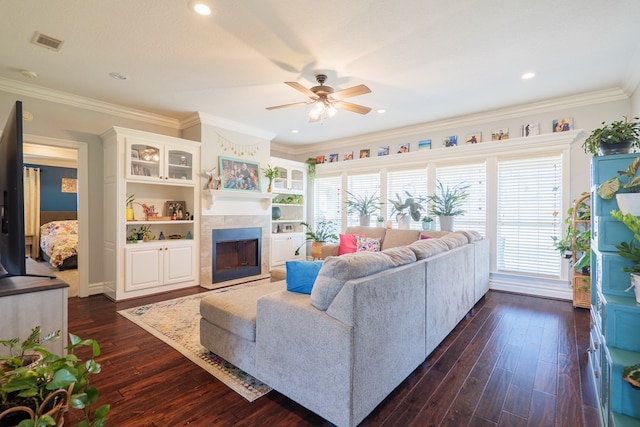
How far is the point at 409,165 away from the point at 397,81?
6.81ft

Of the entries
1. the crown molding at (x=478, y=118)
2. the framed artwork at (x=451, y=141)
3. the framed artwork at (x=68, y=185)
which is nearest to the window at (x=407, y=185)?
the framed artwork at (x=451, y=141)

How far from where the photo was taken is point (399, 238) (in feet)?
15.1

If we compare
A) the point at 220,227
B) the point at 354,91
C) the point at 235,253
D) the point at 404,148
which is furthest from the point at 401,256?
the point at 235,253

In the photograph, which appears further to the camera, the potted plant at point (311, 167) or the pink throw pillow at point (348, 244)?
the potted plant at point (311, 167)

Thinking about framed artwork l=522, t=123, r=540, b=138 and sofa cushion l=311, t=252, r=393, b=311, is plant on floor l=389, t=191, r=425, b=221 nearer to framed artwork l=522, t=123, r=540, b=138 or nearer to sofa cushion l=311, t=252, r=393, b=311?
framed artwork l=522, t=123, r=540, b=138

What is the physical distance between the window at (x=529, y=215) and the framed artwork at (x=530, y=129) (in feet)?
1.20

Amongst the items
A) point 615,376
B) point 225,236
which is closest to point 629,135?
point 615,376

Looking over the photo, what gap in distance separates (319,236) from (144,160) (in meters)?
3.26

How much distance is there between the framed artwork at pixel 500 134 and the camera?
175 inches

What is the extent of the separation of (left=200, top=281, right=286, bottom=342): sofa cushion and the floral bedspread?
16.5 ft

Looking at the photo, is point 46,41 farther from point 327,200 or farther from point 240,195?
point 327,200

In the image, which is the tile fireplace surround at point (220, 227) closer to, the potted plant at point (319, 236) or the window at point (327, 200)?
the potted plant at point (319, 236)

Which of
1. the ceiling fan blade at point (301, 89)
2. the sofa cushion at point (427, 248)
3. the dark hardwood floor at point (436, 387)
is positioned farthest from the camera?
the ceiling fan blade at point (301, 89)

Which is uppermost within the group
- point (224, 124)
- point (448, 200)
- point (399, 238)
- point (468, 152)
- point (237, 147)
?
point (224, 124)
